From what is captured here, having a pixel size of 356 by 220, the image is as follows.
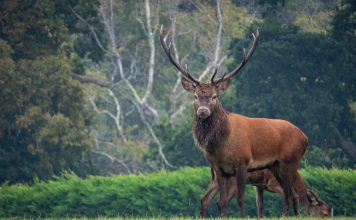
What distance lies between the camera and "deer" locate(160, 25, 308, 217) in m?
15.0

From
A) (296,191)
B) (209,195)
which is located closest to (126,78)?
(296,191)

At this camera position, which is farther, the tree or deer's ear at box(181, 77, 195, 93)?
the tree

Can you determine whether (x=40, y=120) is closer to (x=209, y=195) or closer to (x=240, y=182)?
(x=209, y=195)

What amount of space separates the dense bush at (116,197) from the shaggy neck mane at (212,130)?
30.1 ft

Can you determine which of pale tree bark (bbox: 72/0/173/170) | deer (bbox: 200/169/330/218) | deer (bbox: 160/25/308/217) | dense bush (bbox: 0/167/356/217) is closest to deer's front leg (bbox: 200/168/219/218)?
deer (bbox: 200/169/330/218)

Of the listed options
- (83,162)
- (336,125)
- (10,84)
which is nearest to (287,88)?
(336,125)

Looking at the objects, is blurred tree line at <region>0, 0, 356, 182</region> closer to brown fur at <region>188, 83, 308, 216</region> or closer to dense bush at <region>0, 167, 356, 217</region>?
dense bush at <region>0, 167, 356, 217</region>

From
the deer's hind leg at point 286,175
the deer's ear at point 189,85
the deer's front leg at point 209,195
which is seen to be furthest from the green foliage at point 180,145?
the deer's ear at point 189,85

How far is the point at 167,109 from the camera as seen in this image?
46.0m

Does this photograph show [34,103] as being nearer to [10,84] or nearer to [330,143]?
[10,84]

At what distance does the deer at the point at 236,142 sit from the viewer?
49.1 feet

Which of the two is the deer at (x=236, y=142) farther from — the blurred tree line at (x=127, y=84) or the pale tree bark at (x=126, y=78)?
the pale tree bark at (x=126, y=78)

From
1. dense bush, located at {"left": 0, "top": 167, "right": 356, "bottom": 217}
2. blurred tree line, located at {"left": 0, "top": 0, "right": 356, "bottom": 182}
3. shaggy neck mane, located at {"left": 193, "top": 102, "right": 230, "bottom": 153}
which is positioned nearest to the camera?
shaggy neck mane, located at {"left": 193, "top": 102, "right": 230, "bottom": 153}

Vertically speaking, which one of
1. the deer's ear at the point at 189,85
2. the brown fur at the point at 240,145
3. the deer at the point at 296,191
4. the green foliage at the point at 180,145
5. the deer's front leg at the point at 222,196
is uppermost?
the deer's ear at the point at 189,85
